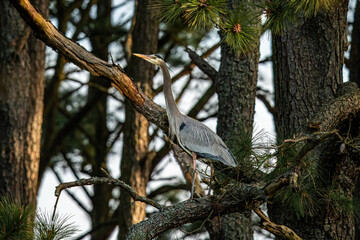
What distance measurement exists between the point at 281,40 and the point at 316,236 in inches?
59.1

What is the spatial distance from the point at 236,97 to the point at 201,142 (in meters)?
0.90

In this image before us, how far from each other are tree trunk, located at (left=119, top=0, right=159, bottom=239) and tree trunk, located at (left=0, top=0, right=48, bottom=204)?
3.38 ft

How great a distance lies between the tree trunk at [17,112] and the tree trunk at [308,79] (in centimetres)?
297

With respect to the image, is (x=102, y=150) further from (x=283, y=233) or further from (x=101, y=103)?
(x=283, y=233)

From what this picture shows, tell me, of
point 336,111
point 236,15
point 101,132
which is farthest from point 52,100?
point 336,111

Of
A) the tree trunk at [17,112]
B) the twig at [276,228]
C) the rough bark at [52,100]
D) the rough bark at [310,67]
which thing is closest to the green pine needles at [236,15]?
the rough bark at [310,67]

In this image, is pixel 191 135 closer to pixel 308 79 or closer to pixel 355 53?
pixel 308 79

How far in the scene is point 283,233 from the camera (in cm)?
299

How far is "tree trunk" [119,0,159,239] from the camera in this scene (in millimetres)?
6012

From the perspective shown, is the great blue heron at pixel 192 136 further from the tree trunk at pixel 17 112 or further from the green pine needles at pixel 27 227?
the tree trunk at pixel 17 112

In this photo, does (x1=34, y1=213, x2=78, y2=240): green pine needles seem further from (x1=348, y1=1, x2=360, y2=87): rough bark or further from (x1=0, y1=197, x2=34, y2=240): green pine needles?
(x1=348, y1=1, x2=360, y2=87): rough bark

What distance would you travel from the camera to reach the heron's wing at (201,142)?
381 centimetres

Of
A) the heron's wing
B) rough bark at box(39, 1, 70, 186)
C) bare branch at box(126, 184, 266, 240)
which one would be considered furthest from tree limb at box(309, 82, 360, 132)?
rough bark at box(39, 1, 70, 186)

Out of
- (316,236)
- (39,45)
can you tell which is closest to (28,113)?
(39,45)
